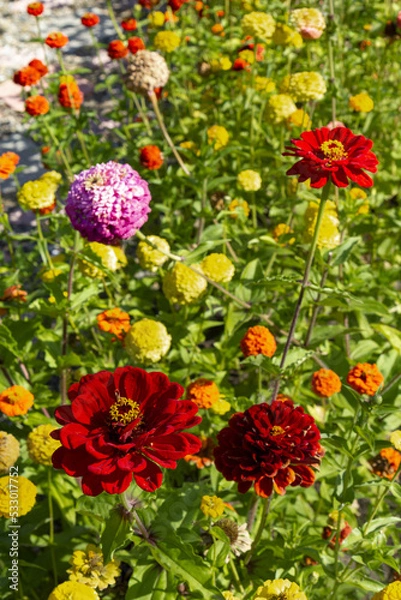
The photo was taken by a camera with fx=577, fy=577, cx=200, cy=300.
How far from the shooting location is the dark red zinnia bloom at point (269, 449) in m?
1.37

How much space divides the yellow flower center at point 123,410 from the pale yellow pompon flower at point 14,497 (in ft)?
1.90

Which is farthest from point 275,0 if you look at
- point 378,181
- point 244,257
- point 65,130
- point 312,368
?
point 312,368

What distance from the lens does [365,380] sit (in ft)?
5.71

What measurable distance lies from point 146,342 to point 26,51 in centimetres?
575

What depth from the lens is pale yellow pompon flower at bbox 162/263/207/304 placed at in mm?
2217

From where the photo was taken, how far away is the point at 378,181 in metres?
3.57

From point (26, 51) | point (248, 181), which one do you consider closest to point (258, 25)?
point (248, 181)

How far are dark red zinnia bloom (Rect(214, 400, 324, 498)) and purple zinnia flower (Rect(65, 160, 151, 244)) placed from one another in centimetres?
70

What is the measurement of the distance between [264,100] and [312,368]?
1.84 m

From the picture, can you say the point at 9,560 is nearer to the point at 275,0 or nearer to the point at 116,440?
the point at 116,440

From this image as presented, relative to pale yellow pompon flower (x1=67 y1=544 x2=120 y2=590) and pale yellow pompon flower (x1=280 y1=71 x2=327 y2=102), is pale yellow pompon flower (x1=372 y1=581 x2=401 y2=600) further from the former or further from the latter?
pale yellow pompon flower (x1=280 y1=71 x2=327 y2=102)

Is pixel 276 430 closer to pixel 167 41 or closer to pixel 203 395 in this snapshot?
pixel 203 395

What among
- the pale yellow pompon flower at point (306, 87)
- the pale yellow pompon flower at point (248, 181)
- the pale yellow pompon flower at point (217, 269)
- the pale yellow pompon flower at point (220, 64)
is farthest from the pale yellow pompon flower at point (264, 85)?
the pale yellow pompon flower at point (217, 269)

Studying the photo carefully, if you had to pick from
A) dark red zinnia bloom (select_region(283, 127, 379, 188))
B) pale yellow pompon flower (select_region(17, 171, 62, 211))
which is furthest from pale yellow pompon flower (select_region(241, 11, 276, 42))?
dark red zinnia bloom (select_region(283, 127, 379, 188))
